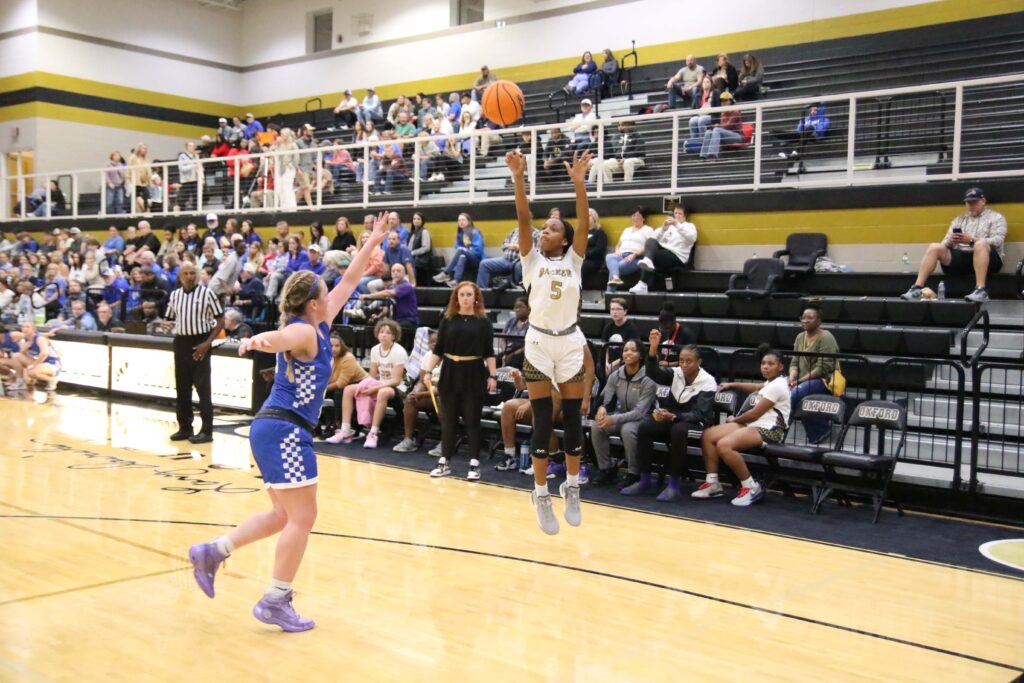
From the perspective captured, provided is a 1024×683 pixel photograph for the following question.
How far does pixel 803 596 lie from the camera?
6008 millimetres

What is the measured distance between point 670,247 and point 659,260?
249 mm

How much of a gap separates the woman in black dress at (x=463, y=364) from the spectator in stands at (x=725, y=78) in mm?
7171

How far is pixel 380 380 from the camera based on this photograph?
1168cm

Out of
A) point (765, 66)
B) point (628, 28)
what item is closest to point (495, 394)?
point (765, 66)

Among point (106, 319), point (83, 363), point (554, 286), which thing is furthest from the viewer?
point (106, 319)

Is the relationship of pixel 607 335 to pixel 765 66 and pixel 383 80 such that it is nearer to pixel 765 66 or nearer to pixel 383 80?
pixel 765 66

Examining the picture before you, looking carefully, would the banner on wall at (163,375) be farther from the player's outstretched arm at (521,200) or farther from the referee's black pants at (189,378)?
the player's outstretched arm at (521,200)

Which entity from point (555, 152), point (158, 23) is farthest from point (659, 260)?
point (158, 23)

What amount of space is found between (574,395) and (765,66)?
13952 millimetres

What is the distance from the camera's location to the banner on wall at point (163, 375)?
13852 mm

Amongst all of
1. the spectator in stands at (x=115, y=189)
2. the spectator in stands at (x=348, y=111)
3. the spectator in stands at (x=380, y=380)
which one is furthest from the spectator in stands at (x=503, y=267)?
the spectator in stands at (x=115, y=189)

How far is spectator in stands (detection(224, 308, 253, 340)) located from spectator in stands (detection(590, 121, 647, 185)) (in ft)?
18.8

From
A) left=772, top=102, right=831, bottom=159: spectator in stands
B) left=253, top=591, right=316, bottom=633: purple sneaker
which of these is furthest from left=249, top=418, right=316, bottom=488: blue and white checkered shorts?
left=772, top=102, right=831, bottom=159: spectator in stands

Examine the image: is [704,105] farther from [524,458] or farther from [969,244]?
[524,458]
